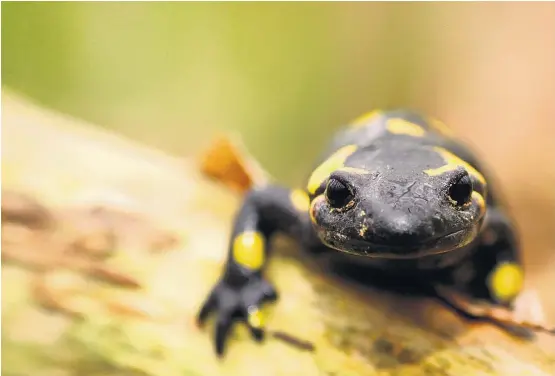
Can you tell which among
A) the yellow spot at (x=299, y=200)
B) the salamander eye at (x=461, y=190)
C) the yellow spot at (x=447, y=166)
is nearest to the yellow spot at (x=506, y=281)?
the yellow spot at (x=447, y=166)

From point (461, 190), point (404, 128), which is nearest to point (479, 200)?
point (461, 190)

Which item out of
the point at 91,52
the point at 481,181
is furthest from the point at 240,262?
the point at 91,52

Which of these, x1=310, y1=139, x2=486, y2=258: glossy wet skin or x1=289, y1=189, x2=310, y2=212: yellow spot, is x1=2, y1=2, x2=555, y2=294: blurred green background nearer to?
x1=289, y1=189, x2=310, y2=212: yellow spot

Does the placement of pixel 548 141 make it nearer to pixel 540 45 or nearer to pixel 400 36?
pixel 540 45

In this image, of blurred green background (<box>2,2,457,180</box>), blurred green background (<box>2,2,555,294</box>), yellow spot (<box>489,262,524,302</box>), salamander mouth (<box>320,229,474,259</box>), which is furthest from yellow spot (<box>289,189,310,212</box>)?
blurred green background (<box>2,2,457,180</box>)

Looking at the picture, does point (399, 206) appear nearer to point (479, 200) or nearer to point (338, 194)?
point (338, 194)

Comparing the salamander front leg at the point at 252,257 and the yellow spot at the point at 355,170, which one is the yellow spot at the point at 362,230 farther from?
the salamander front leg at the point at 252,257
